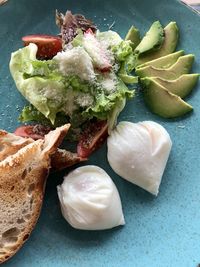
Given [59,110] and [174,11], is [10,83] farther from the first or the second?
[174,11]

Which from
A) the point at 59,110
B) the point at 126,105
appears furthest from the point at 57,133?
the point at 126,105

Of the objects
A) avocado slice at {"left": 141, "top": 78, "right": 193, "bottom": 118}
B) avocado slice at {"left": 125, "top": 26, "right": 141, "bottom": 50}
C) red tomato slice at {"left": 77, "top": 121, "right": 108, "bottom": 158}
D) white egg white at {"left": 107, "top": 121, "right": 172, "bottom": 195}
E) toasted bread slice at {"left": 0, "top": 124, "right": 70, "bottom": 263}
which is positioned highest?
avocado slice at {"left": 125, "top": 26, "right": 141, "bottom": 50}

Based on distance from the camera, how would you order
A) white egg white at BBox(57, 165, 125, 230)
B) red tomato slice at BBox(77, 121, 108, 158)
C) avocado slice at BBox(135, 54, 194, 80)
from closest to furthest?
white egg white at BBox(57, 165, 125, 230), red tomato slice at BBox(77, 121, 108, 158), avocado slice at BBox(135, 54, 194, 80)

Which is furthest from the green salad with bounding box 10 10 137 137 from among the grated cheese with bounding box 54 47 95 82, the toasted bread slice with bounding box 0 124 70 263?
the toasted bread slice with bounding box 0 124 70 263

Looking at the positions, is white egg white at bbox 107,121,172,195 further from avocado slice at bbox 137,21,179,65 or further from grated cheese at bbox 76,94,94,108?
avocado slice at bbox 137,21,179,65

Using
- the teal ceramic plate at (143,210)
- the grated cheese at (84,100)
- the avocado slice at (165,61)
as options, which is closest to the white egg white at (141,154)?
the teal ceramic plate at (143,210)

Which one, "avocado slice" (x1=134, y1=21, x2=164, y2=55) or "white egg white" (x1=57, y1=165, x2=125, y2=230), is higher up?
"avocado slice" (x1=134, y1=21, x2=164, y2=55)

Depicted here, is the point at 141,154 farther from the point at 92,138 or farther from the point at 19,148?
the point at 19,148
